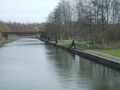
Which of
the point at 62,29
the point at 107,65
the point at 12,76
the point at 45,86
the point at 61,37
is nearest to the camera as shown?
the point at 45,86

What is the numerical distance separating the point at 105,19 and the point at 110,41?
477cm

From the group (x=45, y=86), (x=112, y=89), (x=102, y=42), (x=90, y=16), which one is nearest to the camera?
(x=112, y=89)

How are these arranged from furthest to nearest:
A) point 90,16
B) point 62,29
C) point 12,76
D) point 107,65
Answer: point 62,29 < point 90,16 < point 107,65 < point 12,76

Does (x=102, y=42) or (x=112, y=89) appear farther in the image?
(x=102, y=42)

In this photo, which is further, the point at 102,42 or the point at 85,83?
the point at 102,42

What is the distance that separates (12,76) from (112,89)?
9208 mm

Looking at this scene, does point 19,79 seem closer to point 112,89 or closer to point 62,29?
point 112,89

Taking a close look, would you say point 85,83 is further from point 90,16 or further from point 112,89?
point 90,16

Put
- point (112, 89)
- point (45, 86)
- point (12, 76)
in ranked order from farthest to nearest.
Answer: point (12, 76) → point (45, 86) → point (112, 89)

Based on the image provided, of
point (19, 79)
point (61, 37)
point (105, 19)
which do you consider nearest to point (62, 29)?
point (61, 37)

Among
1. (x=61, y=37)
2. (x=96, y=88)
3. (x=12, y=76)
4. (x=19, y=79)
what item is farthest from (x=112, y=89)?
(x=61, y=37)

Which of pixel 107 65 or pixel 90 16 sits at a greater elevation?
pixel 90 16

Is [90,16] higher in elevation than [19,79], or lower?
higher

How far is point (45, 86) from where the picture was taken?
22.1 m
